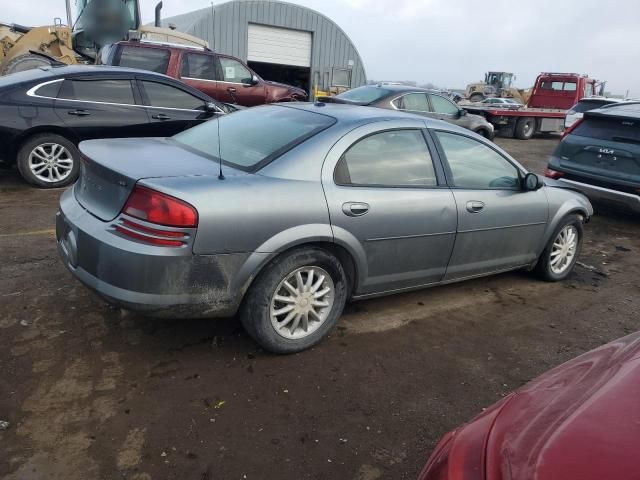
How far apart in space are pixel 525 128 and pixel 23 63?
15111 millimetres

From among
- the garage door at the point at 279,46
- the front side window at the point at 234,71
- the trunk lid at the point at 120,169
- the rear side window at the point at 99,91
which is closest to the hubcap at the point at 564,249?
the trunk lid at the point at 120,169

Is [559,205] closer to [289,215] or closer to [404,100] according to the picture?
[289,215]

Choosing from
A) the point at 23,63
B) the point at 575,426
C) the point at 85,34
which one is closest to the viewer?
the point at 575,426

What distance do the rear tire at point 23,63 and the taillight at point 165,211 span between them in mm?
10443

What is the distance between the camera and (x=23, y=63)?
11570 millimetres

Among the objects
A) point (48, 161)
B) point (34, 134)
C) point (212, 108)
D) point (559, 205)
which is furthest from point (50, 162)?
point (559, 205)

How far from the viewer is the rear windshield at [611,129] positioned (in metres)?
6.76

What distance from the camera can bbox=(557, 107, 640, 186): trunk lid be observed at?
6.73 meters

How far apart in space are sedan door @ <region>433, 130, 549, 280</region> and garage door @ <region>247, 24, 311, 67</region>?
22142 mm

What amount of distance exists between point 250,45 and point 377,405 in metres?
23.9

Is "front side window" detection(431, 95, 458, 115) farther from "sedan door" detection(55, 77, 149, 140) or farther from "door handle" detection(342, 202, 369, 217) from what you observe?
"door handle" detection(342, 202, 369, 217)

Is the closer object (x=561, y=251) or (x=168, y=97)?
(x=561, y=251)

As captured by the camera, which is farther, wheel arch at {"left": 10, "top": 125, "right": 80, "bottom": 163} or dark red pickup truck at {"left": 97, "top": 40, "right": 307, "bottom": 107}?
dark red pickup truck at {"left": 97, "top": 40, "right": 307, "bottom": 107}

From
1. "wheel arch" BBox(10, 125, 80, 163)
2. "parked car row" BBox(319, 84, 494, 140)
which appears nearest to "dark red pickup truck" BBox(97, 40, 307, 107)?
"parked car row" BBox(319, 84, 494, 140)
